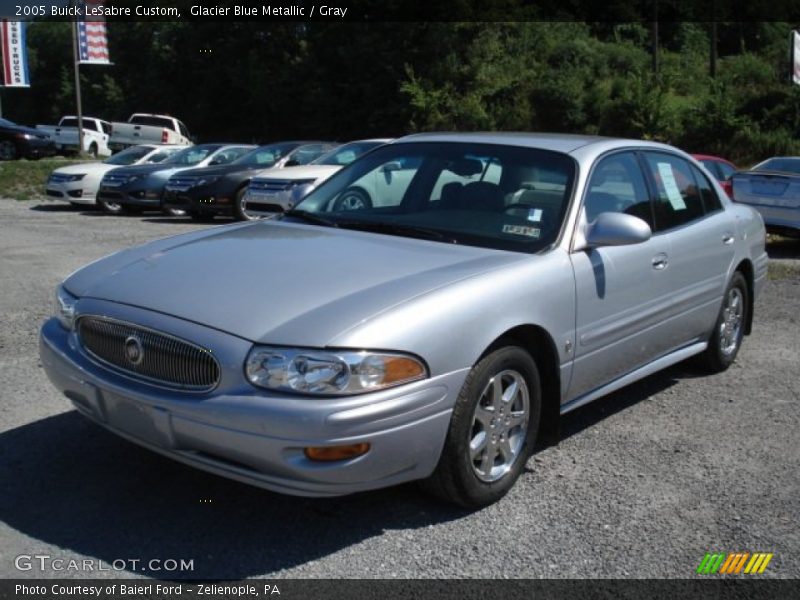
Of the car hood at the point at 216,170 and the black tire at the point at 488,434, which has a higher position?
the black tire at the point at 488,434

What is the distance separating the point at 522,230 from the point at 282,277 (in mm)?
1269

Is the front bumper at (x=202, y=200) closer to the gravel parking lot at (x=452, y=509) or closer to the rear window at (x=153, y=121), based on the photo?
the gravel parking lot at (x=452, y=509)

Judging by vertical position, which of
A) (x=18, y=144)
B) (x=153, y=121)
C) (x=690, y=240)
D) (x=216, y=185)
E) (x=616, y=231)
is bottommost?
(x=153, y=121)

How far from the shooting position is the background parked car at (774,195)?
1178 centimetres

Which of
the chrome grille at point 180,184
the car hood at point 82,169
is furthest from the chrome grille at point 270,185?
the car hood at point 82,169

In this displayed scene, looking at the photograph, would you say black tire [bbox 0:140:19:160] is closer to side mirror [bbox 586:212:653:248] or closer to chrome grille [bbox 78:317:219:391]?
chrome grille [bbox 78:317:219:391]

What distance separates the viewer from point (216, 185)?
15.4 m

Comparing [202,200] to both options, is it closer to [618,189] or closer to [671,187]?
[671,187]

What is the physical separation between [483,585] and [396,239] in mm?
1758

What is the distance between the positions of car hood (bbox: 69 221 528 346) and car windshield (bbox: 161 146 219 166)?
1327cm

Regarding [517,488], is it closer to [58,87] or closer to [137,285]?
[137,285]

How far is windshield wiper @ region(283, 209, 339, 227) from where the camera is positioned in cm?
471

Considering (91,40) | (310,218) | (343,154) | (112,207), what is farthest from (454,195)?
(91,40)

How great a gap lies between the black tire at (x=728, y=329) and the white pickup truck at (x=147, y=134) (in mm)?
32628
